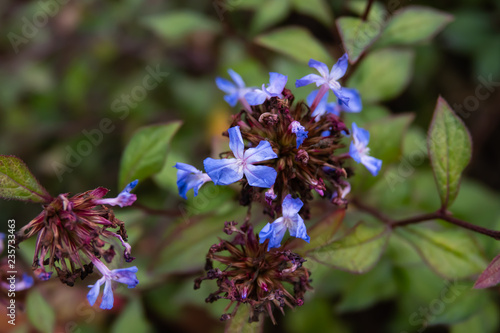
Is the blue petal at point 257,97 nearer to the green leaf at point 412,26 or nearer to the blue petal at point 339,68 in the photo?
the blue petal at point 339,68

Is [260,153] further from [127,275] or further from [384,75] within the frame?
[384,75]

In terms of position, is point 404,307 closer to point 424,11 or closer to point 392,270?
point 392,270

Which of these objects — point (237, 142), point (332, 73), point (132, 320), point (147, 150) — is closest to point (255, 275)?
point (237, 142)

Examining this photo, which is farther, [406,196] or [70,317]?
[70,317]

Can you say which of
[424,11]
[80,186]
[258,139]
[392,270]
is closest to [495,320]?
[392,270]

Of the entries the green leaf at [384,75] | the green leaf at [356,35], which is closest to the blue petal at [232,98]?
the green leaf at [356,35]

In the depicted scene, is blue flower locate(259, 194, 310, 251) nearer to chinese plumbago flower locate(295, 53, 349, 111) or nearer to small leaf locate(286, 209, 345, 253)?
small leaf locate(286, 209, 345, 253)
